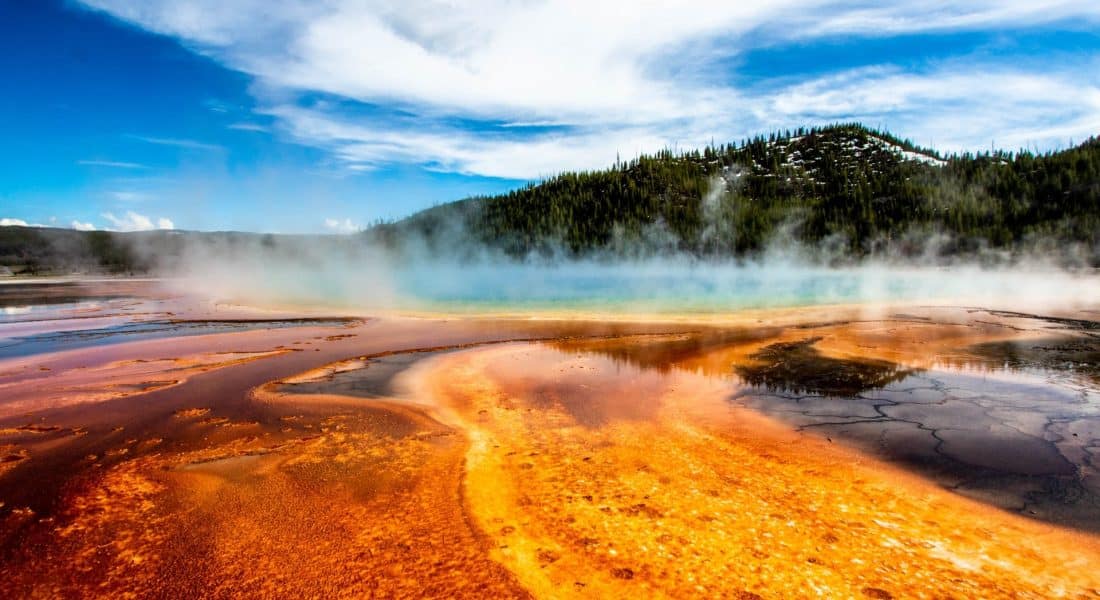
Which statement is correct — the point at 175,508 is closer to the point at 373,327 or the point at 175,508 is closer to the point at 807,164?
A: the point at 373,327

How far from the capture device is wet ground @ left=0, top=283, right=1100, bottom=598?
4.15m

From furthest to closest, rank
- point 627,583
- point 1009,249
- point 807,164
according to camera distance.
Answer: point 807,164 < point 1009,249 < point 627,583

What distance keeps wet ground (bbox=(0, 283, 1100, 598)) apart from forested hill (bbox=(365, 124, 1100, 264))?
81879 mm

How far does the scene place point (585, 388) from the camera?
10.4 m

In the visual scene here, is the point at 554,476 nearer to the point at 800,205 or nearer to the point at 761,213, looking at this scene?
the point at 761,213

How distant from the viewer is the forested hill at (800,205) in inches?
3142

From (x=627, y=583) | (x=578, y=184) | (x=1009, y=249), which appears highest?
(x=578, y=184)

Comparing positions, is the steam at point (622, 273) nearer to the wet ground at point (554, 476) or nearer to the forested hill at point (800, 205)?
the forested hill at point (800, 205)

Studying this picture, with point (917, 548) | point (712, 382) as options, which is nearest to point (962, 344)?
point (712, 382)

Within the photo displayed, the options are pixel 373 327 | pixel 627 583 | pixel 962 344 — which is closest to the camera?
pixel 627 583

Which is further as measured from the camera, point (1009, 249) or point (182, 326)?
point (1009, 249)

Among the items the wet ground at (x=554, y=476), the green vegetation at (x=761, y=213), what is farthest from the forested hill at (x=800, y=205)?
the wet ground at (x=554, y=476)

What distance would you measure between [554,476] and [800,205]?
4577 inches

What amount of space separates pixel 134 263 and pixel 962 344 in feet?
399
